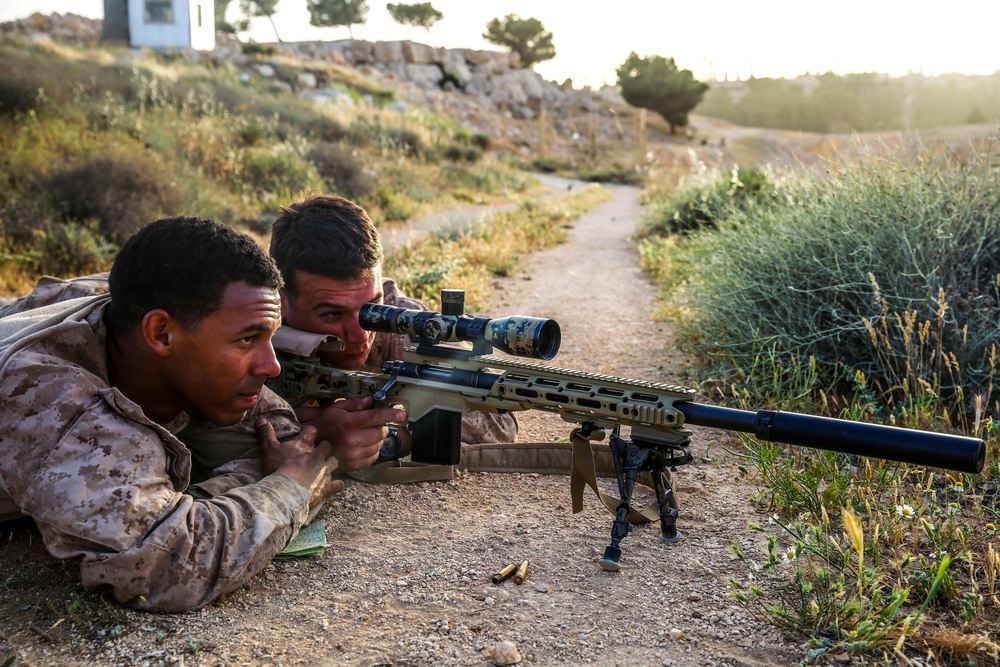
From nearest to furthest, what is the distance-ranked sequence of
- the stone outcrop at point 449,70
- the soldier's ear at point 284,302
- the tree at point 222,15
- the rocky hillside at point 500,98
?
the soldier's ear at point 284,302, the rocky hillside at point 500,98, the stone outcrop at point 449,70, the tree at point 222,15

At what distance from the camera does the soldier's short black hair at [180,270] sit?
9.14 ft

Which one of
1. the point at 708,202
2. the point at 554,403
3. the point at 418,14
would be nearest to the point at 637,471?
the point at 554,403

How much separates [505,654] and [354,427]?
1.24 metres

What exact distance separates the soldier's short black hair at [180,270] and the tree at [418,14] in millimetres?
63529

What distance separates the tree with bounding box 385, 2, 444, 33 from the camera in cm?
6128

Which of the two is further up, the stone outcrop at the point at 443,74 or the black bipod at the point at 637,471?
the stone outcrop at the point at 443,74

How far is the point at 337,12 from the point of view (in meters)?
59.9

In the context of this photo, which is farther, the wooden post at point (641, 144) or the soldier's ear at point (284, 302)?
the wooden post at point (641, 144)

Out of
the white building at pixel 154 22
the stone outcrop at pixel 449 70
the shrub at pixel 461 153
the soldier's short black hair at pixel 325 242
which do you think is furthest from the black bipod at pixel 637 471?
the stone outcrop at pixel 449 70

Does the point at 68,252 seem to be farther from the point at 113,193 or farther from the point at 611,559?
the point at 611,559

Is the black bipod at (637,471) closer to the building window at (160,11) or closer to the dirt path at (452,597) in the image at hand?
the dirt path at (452,597)

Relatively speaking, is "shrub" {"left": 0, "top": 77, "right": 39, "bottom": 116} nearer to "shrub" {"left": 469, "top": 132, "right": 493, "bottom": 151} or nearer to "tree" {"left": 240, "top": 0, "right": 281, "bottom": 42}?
"shrub" {"left": 469, "top": 132, "right": 493, "bottom": 151}

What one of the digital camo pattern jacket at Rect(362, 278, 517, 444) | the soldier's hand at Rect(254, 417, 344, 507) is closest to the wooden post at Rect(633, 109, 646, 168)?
the digital camo pattern jacket at Rect(362, 278, 517, 444)

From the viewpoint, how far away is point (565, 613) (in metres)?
2.80
